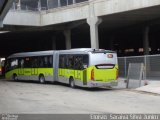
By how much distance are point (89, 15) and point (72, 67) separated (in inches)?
493

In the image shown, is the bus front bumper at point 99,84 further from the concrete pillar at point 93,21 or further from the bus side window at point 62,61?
the concrete pillar at point 93,21

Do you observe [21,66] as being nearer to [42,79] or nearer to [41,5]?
[42,79]

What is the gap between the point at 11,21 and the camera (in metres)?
Result: 43.9

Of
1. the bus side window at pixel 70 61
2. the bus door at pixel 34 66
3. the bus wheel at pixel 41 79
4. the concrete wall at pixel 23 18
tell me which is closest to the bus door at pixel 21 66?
the bus door at pixel 34 66

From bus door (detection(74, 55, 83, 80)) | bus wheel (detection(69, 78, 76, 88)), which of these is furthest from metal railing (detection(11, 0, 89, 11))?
bus door (detection(74, 55, 83, 80))

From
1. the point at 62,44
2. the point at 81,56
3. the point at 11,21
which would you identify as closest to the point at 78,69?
the point at 81,56

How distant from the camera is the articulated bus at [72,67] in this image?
26.9 m

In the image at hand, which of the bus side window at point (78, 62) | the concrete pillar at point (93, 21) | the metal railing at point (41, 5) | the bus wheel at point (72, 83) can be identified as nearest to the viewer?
the bus side window at point (78, 62)

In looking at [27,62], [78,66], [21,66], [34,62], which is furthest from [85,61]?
[21,66]

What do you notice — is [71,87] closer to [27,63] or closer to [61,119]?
[27,63]

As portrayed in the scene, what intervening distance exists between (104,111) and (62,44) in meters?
60.6

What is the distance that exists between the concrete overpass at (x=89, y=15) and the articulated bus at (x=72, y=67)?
6.69 meters

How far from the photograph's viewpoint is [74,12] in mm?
43094

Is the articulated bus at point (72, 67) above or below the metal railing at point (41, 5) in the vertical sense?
below
